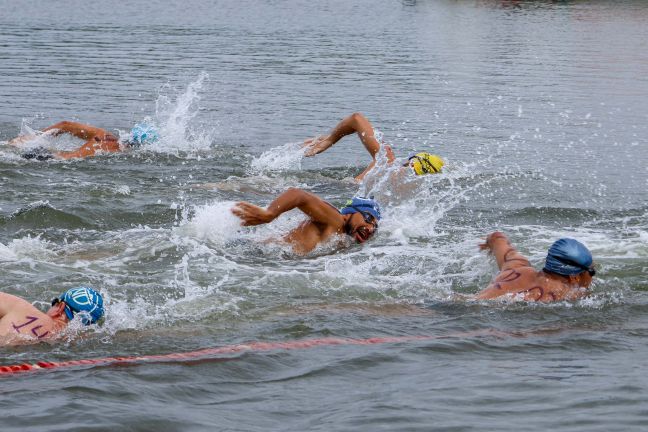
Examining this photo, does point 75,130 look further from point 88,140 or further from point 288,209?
point 288,209

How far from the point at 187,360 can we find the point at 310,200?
9.50 ft

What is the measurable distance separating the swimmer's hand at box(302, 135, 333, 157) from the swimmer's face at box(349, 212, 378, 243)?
266 cm

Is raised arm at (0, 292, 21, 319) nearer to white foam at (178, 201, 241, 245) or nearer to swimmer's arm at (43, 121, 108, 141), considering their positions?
white foam at (178, 201, 241, 245)

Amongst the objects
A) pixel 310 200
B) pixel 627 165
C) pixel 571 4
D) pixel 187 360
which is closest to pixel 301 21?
pixel 571 4

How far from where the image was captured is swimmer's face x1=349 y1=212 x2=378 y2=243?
1065 centimetres

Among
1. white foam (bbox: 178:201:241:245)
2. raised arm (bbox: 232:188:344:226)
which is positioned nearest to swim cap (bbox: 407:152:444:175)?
raised arm (bbox: 232:188:344:226)

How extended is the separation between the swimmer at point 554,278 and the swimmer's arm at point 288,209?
1.91 metres

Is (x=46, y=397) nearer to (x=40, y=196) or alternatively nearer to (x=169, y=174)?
(x=40, y=196)

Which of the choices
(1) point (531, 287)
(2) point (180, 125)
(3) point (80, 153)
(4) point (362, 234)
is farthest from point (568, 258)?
(2) point (180, 125)

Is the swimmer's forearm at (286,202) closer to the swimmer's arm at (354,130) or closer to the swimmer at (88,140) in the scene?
the swimmer's arm at (354,130)

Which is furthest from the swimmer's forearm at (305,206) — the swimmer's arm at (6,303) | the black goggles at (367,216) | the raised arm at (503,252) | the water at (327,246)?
the swimmer's arm at (6,303)

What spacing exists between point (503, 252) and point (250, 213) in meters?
2.38

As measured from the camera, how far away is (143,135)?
15680 mm

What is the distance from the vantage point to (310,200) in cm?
995
